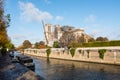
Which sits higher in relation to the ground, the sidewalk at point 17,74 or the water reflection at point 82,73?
the sidewalk at point 17,74

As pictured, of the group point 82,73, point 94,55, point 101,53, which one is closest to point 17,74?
point 82,73

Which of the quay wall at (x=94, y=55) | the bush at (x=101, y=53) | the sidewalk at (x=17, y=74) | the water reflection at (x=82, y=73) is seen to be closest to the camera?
the sidewalk at (x=17, y=74)

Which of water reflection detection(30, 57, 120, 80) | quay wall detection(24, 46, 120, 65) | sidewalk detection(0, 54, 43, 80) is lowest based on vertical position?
water reflection detection(30, 57, 120, 80)

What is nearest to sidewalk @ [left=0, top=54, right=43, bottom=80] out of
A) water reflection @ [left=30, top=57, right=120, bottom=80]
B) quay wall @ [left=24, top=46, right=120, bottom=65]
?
water reflection @ [left=30, top=57, right=120, bottom=80]

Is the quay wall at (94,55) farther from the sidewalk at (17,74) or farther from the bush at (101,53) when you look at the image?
the sidewalk at (17,74)

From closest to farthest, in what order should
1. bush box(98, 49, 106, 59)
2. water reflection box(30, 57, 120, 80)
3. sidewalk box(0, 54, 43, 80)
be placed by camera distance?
sidewalk box(0, 54, 43, 80) < water reflection box(30, 57, 120, 80) < bush box(98, 49, 106, 59)

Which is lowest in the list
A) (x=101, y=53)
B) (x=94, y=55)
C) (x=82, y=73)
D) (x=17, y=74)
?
(x=82, y=73)

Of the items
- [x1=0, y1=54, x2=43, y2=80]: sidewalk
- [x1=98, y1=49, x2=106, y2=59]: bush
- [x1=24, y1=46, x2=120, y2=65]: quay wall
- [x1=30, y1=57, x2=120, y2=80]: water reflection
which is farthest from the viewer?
[x1=98, y1=49, x2=106, y2=59]: bush

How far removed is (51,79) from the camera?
2736 centimetres

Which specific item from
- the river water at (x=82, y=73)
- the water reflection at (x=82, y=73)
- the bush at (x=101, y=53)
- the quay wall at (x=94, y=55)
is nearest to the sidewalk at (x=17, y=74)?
the river water at (x=82, y=73)

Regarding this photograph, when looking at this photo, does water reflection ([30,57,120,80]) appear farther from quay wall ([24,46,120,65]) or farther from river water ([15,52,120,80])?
quay wall ([24,46,120,65])

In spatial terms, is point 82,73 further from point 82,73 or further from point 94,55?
point 94,55

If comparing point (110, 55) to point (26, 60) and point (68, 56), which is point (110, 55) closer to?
point (26, 60)

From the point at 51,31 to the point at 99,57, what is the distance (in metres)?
152
